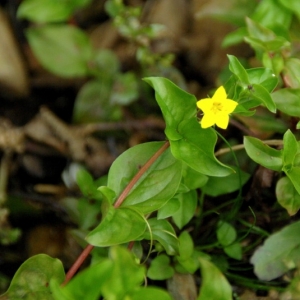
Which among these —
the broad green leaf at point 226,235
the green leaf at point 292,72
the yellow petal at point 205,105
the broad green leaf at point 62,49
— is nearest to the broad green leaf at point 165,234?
the broad green leaf at point 226,235

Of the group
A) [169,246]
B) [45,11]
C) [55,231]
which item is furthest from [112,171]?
[45,11]

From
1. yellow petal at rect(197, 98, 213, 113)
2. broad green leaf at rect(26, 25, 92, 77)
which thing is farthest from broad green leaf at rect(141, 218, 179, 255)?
broad green leaf at rect(26, 25, 92, 77)

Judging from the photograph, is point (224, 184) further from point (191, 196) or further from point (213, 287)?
point (213, 287)

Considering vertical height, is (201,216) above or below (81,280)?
below

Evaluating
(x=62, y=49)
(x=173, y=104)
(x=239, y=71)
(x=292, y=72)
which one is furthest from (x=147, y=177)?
(x=62, y=49)

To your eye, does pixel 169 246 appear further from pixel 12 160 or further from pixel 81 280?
pixel 12 160
